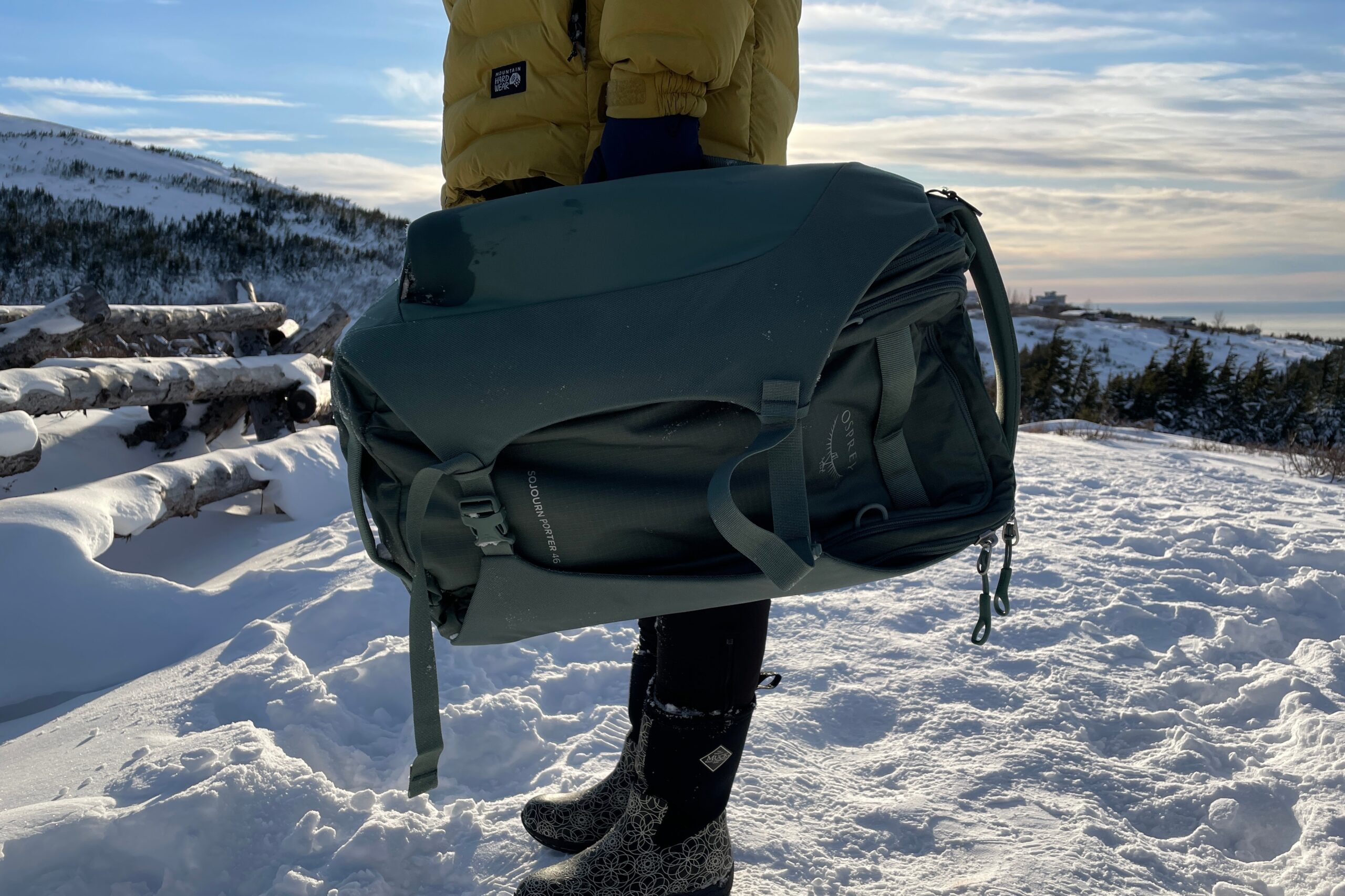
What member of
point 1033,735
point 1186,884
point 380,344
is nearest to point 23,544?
point 380,344

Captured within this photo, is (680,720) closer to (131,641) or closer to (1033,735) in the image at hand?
(1033,735)

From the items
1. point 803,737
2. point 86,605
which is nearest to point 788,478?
point 803,737

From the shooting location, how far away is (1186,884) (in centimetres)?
163

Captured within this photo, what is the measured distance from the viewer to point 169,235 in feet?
86.4

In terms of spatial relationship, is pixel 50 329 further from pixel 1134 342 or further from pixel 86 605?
pixel 1134 342

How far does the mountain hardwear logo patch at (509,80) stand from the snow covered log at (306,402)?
6.24 metres

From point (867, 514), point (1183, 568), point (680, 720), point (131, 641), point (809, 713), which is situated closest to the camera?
point (867, 514)

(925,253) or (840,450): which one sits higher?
(925,253)

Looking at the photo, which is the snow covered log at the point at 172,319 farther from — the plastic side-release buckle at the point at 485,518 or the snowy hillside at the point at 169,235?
the snowy hillside at the point at 169,235

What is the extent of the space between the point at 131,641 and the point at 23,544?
0.65 metres

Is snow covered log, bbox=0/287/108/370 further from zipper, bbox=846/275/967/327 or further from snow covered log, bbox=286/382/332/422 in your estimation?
zipper, bbox=846/275/967/327

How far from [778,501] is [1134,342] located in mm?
60035

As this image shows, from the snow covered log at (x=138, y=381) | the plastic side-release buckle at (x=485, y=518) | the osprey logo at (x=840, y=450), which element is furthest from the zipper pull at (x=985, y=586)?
the snow covered log at (x=138, y=381)

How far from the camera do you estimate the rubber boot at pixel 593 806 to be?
5.63 feet
